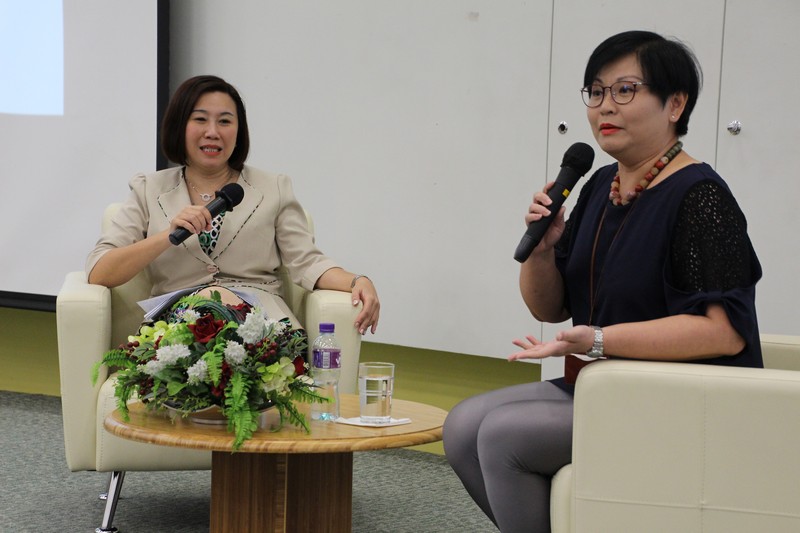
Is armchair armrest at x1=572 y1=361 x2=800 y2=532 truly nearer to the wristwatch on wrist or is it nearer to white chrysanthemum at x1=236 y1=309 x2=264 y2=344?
the wristwatch on wrist

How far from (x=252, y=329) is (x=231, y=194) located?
88 centimetres

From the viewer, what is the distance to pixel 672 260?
1.89m

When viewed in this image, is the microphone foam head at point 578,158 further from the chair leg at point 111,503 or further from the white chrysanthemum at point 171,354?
the chair leg at point 111,503

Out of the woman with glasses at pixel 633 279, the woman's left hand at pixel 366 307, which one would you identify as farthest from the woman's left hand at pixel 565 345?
the woman's left hand at pixel 366 307

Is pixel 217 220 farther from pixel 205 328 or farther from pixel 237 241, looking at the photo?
pixel 205 328

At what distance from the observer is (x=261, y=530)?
2.17 meters

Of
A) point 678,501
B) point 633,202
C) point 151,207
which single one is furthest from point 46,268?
point 678,501

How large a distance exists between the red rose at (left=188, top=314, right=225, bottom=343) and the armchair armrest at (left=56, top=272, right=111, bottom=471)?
71cm

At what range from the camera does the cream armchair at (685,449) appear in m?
1.67

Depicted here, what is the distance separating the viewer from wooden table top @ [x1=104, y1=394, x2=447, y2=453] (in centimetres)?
201

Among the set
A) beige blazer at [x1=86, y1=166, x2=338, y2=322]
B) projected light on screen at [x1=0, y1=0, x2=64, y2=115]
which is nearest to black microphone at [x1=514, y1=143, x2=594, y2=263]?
beige blazer at [x1=86, y1=166, x2=338, y2=322]

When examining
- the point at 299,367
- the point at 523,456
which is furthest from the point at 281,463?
the point at 523,456

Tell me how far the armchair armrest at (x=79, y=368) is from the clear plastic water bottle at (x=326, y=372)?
0.72 metres

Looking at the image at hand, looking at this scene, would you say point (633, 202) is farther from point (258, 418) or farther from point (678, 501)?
point (258, 418)
